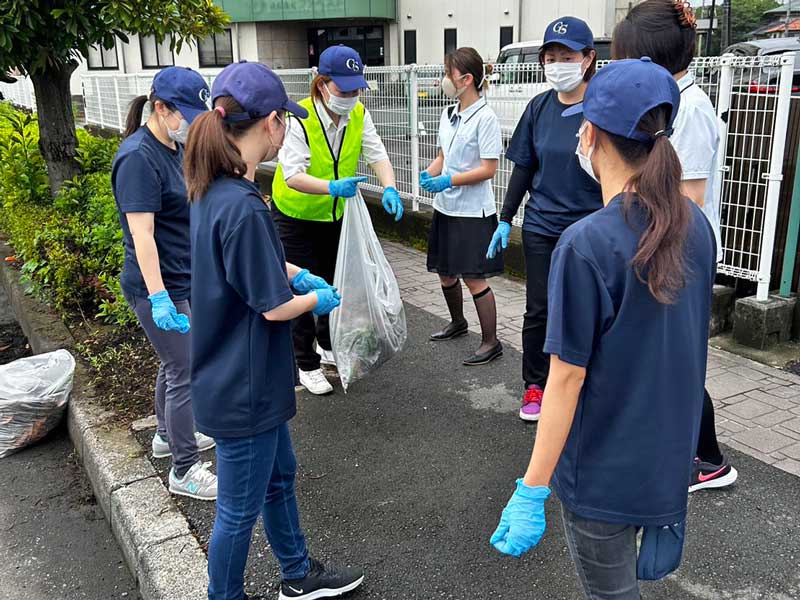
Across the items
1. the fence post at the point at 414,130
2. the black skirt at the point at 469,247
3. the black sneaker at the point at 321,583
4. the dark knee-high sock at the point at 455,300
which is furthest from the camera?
the fence post at the point at 414,130

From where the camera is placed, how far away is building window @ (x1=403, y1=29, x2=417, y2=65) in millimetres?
29516

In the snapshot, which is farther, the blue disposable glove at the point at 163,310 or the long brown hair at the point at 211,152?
the blue disposable glove at the point at 163,310

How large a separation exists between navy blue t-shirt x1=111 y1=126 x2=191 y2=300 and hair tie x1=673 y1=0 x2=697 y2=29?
2052 millimetres

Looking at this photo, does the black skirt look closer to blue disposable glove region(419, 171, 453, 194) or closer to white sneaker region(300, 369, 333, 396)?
blue disposable glove region(419, 171, 453, 194)

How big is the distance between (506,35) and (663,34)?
25876 millimetres

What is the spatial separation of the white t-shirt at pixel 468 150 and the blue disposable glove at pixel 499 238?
294 millimetres

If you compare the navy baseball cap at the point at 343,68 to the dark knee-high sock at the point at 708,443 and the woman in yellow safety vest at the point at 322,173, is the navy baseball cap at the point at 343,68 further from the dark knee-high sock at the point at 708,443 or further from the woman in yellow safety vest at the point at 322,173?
the dark knee-high sock at the point at 708,443

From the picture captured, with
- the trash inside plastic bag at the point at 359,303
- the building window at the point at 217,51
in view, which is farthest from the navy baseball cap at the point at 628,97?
the building window at the point at 217,51

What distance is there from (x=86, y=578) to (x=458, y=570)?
1.59 m

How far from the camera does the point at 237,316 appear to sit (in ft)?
7.14

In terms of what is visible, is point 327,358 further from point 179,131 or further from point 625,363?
point 625,363

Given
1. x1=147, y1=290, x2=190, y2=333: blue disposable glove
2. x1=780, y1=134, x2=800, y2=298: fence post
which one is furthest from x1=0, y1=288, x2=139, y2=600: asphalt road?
x1=780, y1=134, x2=800, y2=298: fence post

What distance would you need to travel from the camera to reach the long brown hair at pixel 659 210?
1563 millimetres

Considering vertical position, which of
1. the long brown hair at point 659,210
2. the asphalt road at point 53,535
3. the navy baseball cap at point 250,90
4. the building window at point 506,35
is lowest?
the asphalt road at point 53,535
